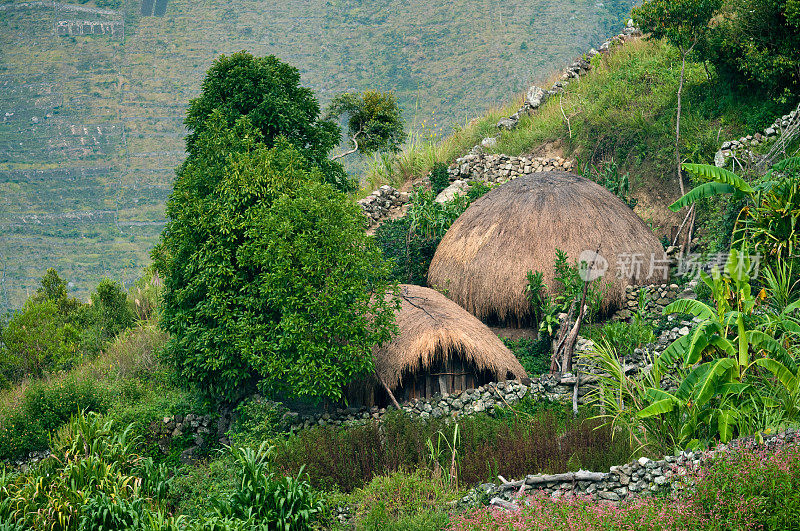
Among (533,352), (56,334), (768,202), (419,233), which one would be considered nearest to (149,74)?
(56,334)

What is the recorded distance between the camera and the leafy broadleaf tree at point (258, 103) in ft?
46.3

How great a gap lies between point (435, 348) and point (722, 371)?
4.45 m

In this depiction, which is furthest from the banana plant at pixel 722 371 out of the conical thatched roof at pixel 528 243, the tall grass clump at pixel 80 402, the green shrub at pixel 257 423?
the tall grass clump at pixel 80 402

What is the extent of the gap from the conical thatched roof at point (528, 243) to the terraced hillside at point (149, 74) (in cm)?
2633

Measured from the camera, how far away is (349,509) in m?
9.30

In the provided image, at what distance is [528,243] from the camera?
14922 millimetres

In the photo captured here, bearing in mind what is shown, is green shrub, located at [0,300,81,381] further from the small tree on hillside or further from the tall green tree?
the tall green tree

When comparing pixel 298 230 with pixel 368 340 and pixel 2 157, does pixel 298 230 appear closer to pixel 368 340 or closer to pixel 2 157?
pixel 368 340

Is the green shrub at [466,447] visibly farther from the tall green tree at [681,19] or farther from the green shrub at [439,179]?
the green shrub at [439,179]

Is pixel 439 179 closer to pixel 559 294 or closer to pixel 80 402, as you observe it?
pixel 559 294

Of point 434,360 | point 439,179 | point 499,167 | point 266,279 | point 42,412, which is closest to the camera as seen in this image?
point 266,279

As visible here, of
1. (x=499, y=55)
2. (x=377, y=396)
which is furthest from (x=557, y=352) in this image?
(x=499, y=55)

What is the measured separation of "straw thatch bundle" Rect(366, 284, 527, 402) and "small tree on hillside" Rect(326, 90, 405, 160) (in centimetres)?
1165

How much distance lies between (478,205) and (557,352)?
4.60 meters
